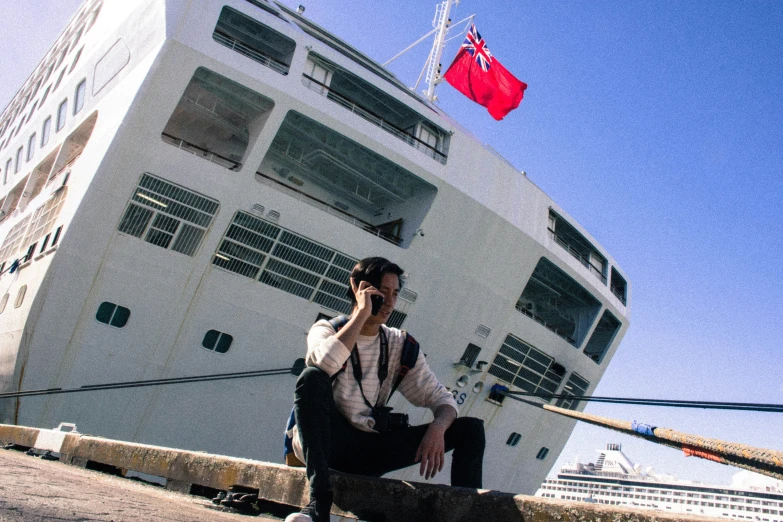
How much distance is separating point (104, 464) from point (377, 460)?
2.83 m

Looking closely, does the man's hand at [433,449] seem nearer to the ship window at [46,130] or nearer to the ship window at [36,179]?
the ship window at [36,179]

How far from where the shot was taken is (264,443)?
954cm

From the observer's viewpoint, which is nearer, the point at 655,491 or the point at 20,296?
the point at 20,296

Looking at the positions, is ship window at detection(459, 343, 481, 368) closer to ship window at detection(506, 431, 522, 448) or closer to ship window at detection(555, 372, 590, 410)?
ship window at detection(506, 431, 522, 448)

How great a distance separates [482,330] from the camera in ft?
38.1

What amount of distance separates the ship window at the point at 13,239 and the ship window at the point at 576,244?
9679 millimetres

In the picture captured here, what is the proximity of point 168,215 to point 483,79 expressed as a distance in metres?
7.76

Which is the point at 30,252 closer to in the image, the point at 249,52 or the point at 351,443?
the point at 249,52

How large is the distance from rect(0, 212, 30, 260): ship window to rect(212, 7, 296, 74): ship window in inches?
193

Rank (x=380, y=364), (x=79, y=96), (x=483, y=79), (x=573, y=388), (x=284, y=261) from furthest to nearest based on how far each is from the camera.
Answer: (x=573, y=388)
(x=483, y=79)
(x=79, y=96)
(x=284, y=261)
(x=380, y=364)

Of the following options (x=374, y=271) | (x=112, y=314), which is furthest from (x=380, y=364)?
(x=112, y=314)

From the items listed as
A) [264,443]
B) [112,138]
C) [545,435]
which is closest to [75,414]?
[264,443]

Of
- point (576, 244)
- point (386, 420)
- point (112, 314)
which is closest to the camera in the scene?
point (386, 420)

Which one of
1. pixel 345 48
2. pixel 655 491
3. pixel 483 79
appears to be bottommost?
pixel 655 491
